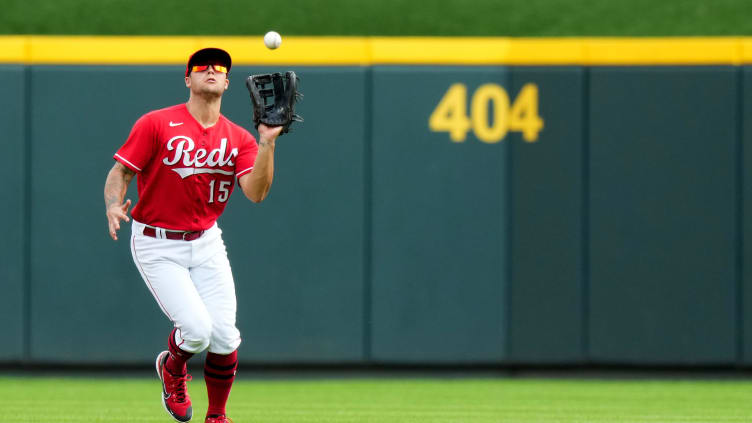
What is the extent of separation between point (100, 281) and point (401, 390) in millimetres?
2195

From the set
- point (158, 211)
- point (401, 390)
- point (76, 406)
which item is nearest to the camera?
point (158, 211)

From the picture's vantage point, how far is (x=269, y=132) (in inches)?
165

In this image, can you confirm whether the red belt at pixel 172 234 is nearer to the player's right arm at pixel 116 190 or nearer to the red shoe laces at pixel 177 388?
the player's right arm at pixel 116 190

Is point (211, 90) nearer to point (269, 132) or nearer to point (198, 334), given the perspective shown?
point (269, 132)

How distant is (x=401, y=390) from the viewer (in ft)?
21.7

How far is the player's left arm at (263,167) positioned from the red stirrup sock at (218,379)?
0.76 metres

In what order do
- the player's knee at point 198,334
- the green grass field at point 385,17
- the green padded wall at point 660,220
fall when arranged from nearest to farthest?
the player's knee at point 198,334, the green padded wall at point 660,220, the green grass field at point 385,17

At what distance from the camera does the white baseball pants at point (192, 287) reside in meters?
4.45

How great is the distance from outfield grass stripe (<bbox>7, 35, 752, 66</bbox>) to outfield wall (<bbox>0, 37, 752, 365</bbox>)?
7 centimetres

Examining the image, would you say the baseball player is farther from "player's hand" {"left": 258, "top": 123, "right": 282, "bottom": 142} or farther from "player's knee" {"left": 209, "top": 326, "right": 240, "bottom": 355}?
"player's hand" {"left": 258, "top": 123, "right": 282, "bottom": 142}

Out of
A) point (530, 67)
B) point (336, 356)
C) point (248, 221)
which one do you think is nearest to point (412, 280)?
point (336, 356)

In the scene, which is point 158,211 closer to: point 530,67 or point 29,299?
point 29,299

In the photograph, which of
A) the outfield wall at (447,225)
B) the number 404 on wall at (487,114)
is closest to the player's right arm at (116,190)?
the outfield wall at (447,225)

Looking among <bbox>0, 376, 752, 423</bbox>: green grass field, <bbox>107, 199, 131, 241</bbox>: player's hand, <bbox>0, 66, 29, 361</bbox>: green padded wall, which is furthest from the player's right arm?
<bbox>0, 66, 29, 361</bbox>: green padded wall
